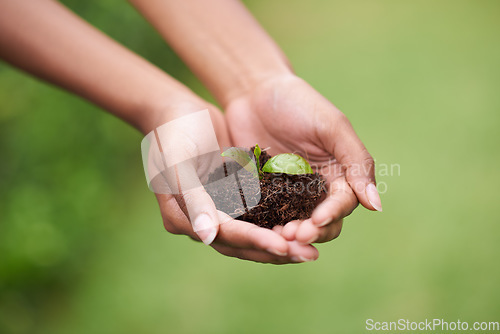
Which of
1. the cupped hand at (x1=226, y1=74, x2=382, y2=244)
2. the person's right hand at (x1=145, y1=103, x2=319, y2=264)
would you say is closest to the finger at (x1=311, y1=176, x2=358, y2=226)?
the cupped hand at (x1=226, y1=74, x2=382, y2=244)

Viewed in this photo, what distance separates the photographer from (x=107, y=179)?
3.67 metres

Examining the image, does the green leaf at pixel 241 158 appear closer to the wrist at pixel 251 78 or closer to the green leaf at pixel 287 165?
the green leaf at pixel 287 165

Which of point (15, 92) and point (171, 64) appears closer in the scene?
point (15, 92)

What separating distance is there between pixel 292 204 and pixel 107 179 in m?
2.56

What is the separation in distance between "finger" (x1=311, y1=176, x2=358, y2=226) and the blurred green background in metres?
1.58

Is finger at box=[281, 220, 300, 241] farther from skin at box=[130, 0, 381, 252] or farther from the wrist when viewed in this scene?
the wrist

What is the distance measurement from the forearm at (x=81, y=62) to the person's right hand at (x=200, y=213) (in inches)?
8.7

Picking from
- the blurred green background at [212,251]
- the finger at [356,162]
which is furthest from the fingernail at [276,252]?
the blurred green background at [212,251]

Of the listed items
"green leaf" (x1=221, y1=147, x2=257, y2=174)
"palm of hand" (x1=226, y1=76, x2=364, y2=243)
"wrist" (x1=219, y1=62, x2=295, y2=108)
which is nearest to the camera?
"palm of hand" (x1=226, y1=76, x2=364, y2=243)

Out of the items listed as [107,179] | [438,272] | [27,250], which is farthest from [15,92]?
[438,272]

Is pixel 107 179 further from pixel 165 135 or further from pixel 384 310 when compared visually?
pixel 384 310

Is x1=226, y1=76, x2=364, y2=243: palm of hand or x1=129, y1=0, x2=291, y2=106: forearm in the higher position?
x1=129, y1=0, x2=291, y2=106: forearm

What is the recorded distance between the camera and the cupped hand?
138cm

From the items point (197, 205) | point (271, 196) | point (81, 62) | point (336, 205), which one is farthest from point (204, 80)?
point (336, 205)
